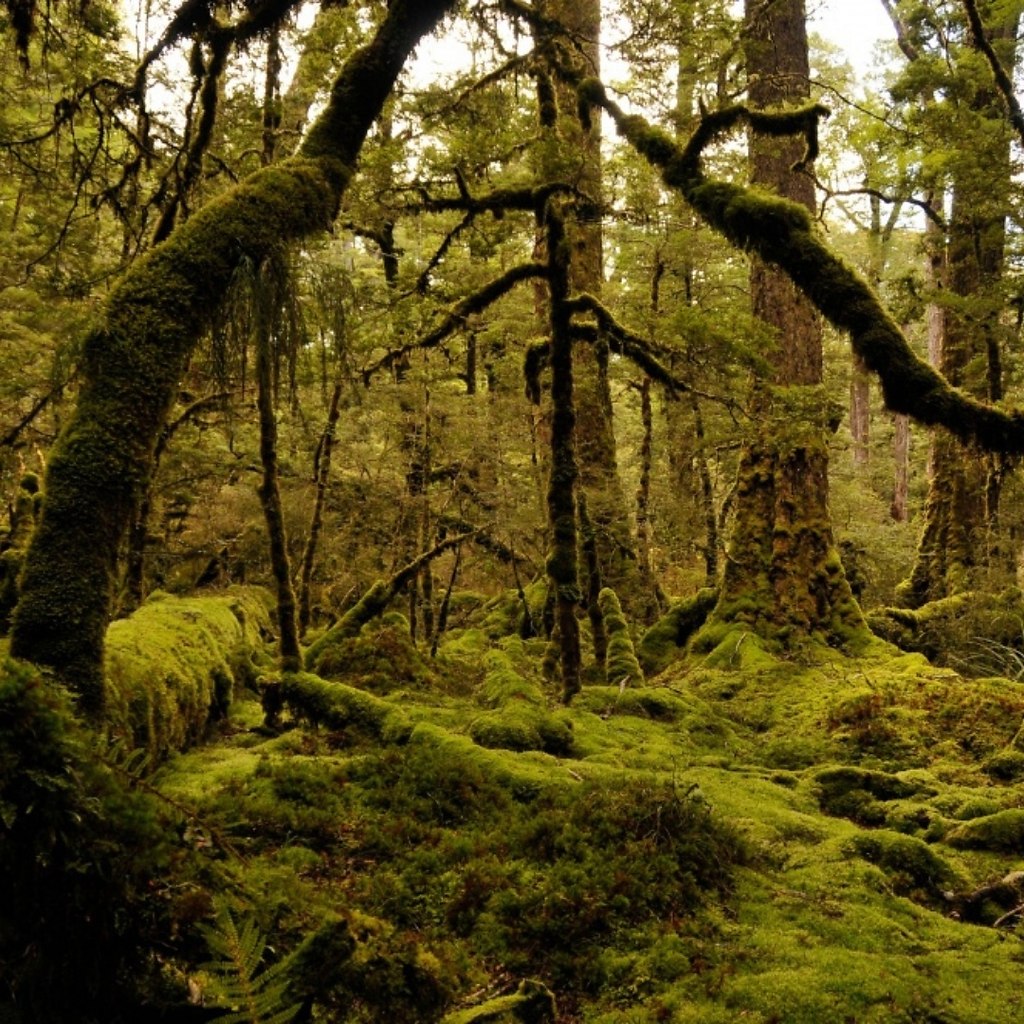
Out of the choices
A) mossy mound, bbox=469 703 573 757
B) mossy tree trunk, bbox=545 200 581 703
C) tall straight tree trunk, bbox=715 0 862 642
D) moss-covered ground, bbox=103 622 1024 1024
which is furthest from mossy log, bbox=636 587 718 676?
mossy mound, bbox=469 703 573 757

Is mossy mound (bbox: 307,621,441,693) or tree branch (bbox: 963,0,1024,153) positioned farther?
mossy mound (bbox: 307,621,441,693)

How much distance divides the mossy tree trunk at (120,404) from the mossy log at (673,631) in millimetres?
9188

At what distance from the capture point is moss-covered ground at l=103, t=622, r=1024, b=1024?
12.3 feet

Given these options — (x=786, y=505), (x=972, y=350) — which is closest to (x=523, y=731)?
(x=786, y=505)

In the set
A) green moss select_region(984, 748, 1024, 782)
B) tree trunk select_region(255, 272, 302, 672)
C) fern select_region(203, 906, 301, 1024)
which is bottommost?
green moss select_region(984, 748, 1024, 782)

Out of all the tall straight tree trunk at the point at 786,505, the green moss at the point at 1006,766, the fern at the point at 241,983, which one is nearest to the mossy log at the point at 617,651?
the tall straight tree trunk at the point at 786,505

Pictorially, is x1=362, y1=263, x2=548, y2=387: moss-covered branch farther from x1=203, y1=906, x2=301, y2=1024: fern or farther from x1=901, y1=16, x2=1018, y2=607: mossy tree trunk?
x1=203, y1=906, x2=301, y2=1024: fern

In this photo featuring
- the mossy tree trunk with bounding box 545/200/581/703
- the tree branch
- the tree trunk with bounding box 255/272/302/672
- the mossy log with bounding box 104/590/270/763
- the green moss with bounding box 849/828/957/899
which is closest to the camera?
the green moss with bounding box 849/828/957/899

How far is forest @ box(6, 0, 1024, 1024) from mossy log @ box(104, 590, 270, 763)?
0.06m

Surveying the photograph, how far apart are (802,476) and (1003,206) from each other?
15.5ft

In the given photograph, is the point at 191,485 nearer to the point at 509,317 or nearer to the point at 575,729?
the point at 509,317

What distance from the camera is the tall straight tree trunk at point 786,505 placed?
1099 cm

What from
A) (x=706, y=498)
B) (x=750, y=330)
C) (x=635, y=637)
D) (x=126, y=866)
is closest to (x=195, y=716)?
(x=126, y=866)

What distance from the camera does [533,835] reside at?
5.22 m
